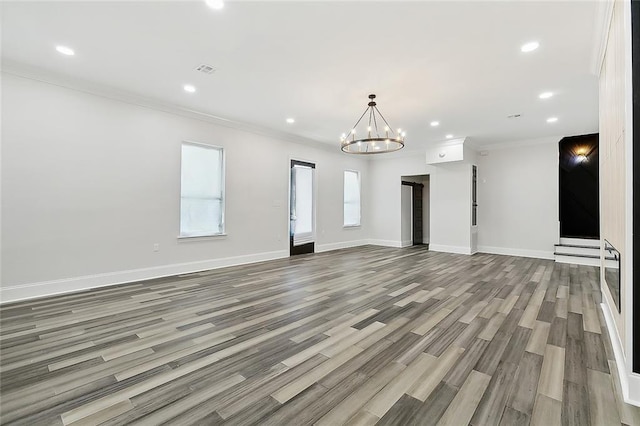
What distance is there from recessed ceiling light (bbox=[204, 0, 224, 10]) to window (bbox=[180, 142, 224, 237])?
129 inches

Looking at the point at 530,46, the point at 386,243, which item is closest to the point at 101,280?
the point at 530,46

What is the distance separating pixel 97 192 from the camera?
439cm

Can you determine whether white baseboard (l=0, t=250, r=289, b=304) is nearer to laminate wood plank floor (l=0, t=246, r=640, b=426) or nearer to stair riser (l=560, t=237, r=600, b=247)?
laminate wood plank floor (l=0, t=246, r=640, b=426)

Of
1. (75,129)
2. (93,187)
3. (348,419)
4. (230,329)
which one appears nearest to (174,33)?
(75,129)

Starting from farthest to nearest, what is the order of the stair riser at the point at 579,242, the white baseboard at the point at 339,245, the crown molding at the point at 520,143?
the white baseboard at the point at 339,245, the crown molding at the point at 520,143, the stair riser at the point at 579,242

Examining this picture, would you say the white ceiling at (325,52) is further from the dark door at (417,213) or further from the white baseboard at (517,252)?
the dark door at (417,213)

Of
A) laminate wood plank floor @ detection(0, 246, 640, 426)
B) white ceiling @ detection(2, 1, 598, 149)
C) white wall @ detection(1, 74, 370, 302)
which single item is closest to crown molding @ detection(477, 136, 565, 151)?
white ceiling @ detection(2, 1, 598, 149)

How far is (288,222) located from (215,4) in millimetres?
5085

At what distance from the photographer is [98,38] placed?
313 cm

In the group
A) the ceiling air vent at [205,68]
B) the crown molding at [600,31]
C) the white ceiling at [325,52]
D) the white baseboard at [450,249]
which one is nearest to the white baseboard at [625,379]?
the crown molding at [600,31]

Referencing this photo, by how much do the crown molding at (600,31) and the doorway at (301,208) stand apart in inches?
222

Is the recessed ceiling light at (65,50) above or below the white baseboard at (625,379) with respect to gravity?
above

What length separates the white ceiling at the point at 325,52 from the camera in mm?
2703

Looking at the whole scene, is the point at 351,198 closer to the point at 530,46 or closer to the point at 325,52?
the point at 325,52
